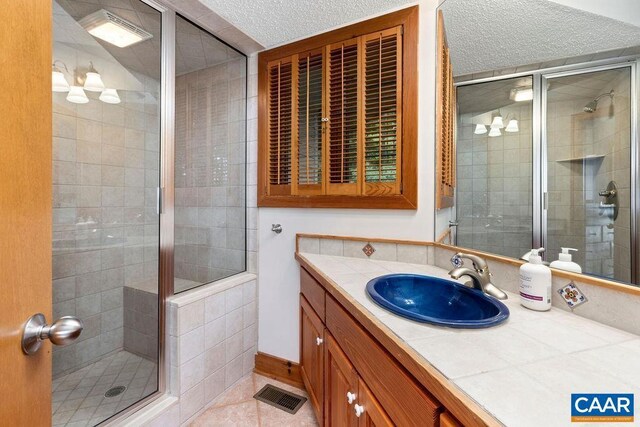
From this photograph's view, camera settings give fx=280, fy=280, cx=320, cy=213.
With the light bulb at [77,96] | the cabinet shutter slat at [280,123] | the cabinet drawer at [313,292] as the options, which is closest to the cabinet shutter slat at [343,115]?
the cabinet shutter slat at [280,123]

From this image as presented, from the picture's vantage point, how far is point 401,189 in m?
1.53

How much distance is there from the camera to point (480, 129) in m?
1.28

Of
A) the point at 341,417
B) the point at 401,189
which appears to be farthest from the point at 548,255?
the point at 341,417

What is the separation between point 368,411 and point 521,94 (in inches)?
49.1

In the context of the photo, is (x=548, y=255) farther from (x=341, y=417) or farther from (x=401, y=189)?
(x=341, y=417)

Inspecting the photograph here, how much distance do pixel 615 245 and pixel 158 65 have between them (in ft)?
7.06

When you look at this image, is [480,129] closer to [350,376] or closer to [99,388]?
[350,376]

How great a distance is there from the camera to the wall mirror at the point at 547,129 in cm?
77

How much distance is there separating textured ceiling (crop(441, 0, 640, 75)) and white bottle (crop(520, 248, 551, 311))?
66 cm

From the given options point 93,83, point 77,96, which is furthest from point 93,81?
point 77,96

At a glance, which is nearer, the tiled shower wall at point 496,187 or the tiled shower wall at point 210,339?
the tiled shower wall at point 496,187

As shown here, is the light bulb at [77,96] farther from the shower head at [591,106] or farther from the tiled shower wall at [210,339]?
the shower head at [591,106]

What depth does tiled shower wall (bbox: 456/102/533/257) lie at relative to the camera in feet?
3.55

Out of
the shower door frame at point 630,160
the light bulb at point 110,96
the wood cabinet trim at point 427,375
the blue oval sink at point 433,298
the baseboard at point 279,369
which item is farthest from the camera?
the baseboard at point 279,369
